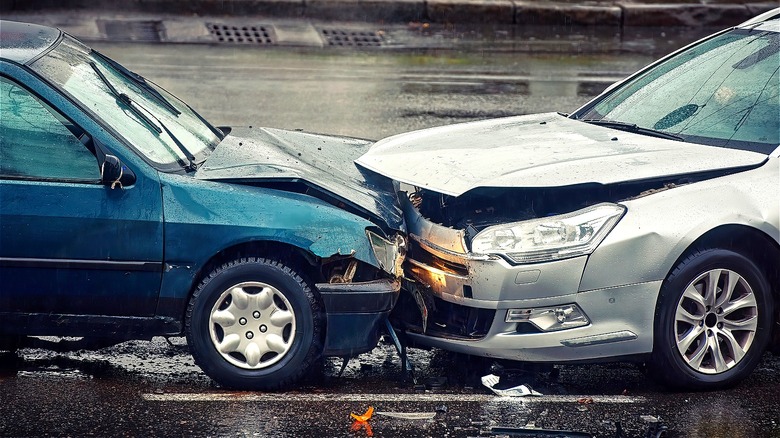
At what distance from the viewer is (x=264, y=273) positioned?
17.0ft

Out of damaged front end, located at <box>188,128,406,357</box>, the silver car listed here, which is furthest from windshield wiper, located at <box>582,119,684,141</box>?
damaged front end, located at <box>188,128,406,357</box>

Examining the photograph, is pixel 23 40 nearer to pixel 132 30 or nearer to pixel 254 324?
pixel 254 324

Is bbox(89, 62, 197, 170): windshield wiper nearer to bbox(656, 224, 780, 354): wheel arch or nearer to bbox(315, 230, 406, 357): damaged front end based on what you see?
bbox(315, 230, 406, 357): damaged front end

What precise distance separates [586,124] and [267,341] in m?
2.37

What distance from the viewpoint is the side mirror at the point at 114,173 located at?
5129 millimetres

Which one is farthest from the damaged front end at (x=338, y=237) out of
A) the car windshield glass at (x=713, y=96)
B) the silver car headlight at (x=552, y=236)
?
the car windshield glass at (x=713, y=96)

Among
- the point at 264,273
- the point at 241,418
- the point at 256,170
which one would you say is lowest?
the point at 241,418

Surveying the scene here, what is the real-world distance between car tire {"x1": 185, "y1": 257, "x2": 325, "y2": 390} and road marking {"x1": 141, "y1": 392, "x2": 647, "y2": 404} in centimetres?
7

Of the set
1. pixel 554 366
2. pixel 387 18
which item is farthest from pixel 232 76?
pixel 554 366

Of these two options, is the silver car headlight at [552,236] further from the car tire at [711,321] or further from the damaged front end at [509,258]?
the car tire at [711,321]

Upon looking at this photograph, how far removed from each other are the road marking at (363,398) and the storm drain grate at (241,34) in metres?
10.8

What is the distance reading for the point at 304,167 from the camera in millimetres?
5688

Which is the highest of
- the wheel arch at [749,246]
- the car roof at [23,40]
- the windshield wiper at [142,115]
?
the car roof at [23,40]

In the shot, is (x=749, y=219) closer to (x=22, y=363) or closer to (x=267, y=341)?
(x=267, y=341)
